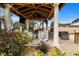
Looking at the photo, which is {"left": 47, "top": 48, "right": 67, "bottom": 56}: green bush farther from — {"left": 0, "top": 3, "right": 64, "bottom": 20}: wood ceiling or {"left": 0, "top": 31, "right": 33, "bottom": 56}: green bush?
{"left": 0, "top": 3, "right": 64, "bottom": 20}: wood ceiling

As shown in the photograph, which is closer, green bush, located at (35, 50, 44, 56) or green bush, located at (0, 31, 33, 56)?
green bush, located at (0, 31, 33, 56)

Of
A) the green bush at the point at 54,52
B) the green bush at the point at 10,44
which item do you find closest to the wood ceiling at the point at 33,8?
the green bush at the point at 54,52

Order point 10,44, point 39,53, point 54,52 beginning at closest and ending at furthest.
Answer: point 10,44 → point 39,53 → point 54,52

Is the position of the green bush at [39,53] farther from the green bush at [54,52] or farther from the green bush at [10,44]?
the green bush at [10,44]

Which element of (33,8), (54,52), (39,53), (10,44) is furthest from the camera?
(33,8)

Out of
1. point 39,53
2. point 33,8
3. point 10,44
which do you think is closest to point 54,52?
point 39,53

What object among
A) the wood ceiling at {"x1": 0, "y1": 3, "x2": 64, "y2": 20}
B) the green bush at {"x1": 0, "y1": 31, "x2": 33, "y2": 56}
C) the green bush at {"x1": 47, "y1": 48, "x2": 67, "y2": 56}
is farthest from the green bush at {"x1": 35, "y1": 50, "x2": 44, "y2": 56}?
the wood ceiling at {"x1": 0, "y1": 3, "x2": 64, "y2": 20}

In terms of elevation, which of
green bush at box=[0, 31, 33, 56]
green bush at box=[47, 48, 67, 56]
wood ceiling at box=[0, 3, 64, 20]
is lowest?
green bush at box=[47, 48, 67, 56]

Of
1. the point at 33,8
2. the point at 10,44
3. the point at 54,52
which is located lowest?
the point at 54,52

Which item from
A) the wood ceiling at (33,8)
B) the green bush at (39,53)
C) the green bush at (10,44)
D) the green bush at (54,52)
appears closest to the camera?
the green bush at (10,44)

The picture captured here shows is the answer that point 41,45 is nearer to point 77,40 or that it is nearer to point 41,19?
point 77,40

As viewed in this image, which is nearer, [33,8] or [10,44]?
[10,44]

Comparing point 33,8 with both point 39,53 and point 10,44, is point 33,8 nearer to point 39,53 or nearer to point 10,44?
point 39,53

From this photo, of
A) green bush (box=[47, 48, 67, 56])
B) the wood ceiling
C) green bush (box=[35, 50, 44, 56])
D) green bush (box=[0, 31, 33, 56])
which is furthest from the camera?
the wood ceiling
